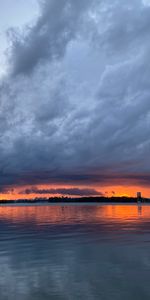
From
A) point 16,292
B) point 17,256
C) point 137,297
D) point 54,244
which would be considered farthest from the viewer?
point 54,244

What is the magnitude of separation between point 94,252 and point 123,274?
9.95 m

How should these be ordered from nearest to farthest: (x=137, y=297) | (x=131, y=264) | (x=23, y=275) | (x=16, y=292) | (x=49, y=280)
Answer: (x=137, y=297) < (x=16, y=292) < (x=49, y=280) < (x=23, y=275) < (x=131, y=264)

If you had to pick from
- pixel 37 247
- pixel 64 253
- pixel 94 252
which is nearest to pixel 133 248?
pixel 94 252

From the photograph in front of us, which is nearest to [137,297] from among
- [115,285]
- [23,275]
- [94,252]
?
[115,285]

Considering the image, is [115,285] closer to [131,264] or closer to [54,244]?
[131,264]

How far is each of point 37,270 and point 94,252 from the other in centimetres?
923

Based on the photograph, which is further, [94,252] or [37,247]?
[37,247]

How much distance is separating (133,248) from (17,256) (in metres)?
11.4

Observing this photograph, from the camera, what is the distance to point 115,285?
2014cm

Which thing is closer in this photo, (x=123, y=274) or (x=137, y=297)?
(x=137, y=297)

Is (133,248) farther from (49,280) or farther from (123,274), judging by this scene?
(49,280)

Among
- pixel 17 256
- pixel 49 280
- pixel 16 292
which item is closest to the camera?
pixel 16 292

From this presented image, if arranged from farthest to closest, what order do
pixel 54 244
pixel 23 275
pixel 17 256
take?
pixel 54 244, pixel 17 256, pixel 23 275

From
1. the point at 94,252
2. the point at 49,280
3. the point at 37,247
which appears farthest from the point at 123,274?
the point at 37,247
